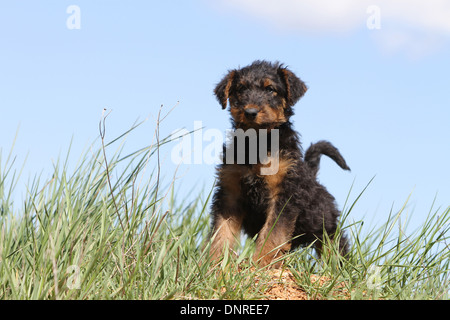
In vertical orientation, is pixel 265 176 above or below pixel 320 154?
below

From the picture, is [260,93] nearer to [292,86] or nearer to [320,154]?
[292,86]

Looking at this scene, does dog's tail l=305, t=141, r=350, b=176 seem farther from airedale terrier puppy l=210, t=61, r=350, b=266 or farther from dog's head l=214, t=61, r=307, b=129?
dog's head l=214, t=61, r=307, b=129

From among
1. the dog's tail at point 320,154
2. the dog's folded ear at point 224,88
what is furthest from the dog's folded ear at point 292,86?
the dog's tail at point 320,154

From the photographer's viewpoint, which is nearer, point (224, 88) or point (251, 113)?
point (251, 113)

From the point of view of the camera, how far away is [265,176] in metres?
5.66

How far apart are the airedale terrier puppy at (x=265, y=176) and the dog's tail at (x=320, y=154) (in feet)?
1.90

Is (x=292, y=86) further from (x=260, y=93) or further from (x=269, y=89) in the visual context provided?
(x=260, y=93)

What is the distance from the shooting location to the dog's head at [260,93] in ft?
18.2

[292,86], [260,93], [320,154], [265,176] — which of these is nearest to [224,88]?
[260,93]

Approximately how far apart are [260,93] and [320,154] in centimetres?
135

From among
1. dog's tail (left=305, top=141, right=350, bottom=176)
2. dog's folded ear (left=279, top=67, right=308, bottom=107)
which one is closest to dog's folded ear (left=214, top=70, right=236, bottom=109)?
dog's folded ear (left=279, top=67, right=308, bottom=107)

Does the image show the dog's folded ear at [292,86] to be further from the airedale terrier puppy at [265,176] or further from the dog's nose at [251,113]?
the dog's nose at [251,113]

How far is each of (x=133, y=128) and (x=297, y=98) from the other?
2.02 metres
